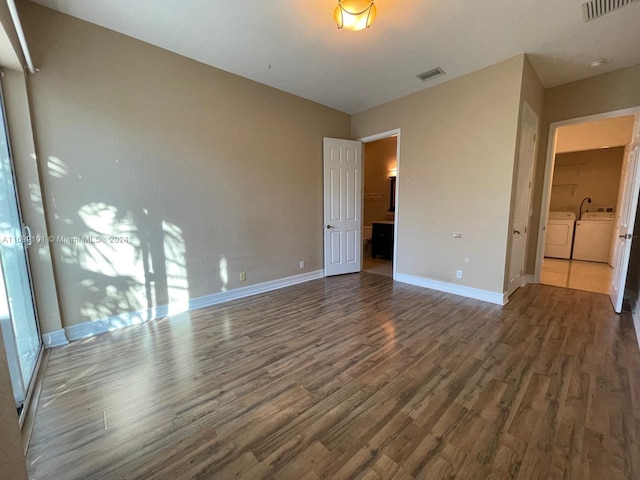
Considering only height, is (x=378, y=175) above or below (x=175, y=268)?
above

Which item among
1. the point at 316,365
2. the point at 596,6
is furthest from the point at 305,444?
the point at 596,6

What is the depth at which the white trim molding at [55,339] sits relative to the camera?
7.72 ft

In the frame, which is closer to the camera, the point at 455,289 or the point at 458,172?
the point at 458,172

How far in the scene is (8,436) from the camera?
0.89m

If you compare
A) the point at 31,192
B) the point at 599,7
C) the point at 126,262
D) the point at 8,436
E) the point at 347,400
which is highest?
the point at 599,7

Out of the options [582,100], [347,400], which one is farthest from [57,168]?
[582,100]

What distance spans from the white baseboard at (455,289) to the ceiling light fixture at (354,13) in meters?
3.31

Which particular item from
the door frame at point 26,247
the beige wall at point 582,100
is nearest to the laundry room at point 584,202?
the beige wall at point 582,100

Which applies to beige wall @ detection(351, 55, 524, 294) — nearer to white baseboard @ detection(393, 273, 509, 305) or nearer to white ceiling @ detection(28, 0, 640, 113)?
white baseboard @ detection(393, 273, 509, 305)

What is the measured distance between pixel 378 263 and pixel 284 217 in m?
2.63

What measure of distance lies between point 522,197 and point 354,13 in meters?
3.17

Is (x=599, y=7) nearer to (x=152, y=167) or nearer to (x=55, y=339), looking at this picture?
(x=152, y=167)

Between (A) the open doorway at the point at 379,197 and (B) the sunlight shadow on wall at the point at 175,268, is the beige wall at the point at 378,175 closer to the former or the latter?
(A) the open doorway at the point at 379,197

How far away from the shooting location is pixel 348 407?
5.43 ft
